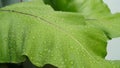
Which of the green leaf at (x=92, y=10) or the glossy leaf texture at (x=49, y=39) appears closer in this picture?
the glossy leaf texture at (x=49, y=39)

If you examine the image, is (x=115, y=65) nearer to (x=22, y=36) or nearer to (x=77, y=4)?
(x=22, y=36)

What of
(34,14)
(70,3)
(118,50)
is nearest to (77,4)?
(70,3)

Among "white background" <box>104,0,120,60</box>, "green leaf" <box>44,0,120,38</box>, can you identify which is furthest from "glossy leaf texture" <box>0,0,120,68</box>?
"white background" <box>104,0,120,60</box>

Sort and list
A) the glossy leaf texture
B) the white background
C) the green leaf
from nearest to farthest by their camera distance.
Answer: the glossy leaf texture
the green leaf
the white background

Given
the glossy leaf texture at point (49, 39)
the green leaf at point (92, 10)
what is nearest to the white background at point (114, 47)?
the green leaf at point (92, 10)

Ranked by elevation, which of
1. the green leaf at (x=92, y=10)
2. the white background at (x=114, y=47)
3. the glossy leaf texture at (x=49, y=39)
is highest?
the glossy leaf texture at (x=49, y=39)

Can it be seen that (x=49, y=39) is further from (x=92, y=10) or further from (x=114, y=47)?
(x=114, y=47)

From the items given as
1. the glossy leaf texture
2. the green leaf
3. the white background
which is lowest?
the white background

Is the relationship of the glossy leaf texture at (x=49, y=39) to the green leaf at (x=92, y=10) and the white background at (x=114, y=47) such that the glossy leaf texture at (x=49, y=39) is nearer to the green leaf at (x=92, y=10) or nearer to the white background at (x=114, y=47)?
the green leaf at (x=92, y=10)

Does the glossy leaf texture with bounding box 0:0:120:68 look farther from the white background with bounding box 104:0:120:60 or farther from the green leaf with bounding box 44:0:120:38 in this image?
the white background with bounding box 104:0:120:60
